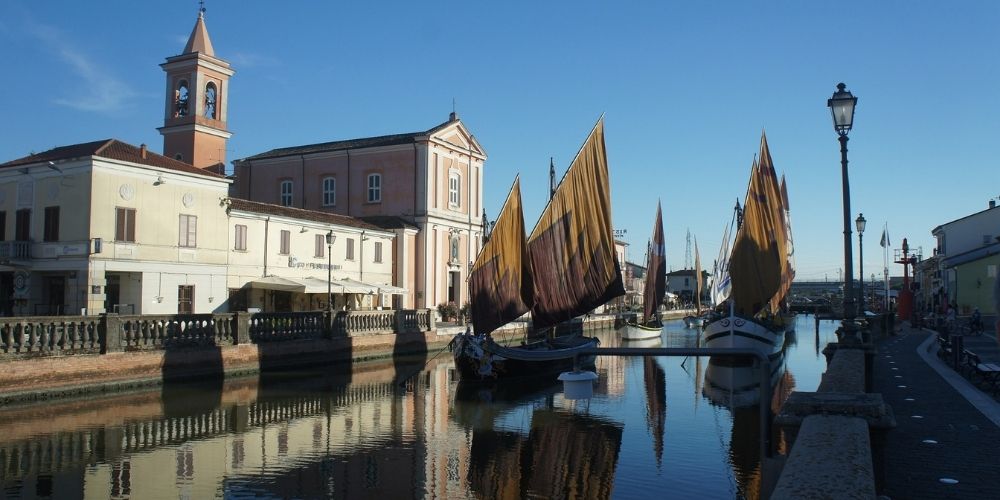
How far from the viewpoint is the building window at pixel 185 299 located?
1430 inches

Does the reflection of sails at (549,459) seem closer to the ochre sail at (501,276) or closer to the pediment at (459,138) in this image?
the ochre sail at (501,276)

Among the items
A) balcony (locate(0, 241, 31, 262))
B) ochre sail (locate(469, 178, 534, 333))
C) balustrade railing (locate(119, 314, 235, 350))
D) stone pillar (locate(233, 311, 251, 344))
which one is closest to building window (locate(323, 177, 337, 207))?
balcony (locate(0, 241, 31, 262))

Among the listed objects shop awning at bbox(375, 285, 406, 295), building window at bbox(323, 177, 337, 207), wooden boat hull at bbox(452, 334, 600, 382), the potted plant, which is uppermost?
building window at bbox(323, 177, 337, 207)

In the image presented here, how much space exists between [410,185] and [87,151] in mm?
22859

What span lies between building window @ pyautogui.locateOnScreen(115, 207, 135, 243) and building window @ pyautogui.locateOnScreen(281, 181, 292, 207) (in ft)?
77.1

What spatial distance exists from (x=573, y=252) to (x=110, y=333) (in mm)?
16452

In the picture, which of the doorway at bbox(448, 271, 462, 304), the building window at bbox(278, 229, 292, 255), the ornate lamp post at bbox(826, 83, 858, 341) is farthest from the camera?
the doorway at bbox(448, 271, 462, 304)

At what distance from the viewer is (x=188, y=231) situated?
3638 cm

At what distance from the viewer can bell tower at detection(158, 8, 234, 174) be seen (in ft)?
169

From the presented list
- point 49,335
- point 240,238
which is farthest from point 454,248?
point 49,335

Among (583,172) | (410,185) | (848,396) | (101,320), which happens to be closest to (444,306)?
(410,185)

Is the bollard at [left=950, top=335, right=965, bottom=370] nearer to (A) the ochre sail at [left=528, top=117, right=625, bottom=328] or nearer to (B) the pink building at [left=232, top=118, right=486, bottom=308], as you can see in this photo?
(A) the ochre sail at [left=528, top=117, right=625, bottom=328]

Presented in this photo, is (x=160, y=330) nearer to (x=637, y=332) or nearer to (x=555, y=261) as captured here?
(x=555, y=261)

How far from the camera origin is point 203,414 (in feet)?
68.8
